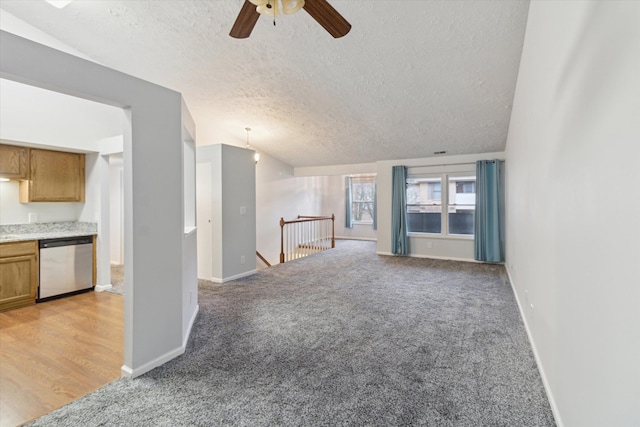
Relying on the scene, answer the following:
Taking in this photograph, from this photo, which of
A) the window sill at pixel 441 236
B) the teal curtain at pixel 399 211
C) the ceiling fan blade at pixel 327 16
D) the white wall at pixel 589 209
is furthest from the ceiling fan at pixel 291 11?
the window sill at pixel 441 236

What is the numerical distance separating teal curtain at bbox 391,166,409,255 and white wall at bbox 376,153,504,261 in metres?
0.15

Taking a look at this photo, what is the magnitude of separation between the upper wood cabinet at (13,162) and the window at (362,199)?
791 cm

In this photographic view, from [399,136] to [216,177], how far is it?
328cm

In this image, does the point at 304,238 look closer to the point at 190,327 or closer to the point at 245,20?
the point at 190,327

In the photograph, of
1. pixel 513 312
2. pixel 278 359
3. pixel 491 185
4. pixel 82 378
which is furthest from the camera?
pixel 491 185

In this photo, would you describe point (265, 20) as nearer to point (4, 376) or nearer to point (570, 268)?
point (570, 268)

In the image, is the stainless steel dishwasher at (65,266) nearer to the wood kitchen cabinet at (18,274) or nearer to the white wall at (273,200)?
the wood kitchen cabinet at (18,274)

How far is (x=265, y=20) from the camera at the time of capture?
2.94m

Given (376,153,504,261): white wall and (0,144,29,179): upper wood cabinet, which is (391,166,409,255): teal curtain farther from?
(0,144,29,179): upper wood cabinet

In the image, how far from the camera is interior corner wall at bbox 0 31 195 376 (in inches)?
78.8

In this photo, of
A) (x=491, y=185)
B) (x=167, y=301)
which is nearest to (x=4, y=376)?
(x=167, y=301)

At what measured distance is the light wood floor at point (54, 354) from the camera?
75.1 inches

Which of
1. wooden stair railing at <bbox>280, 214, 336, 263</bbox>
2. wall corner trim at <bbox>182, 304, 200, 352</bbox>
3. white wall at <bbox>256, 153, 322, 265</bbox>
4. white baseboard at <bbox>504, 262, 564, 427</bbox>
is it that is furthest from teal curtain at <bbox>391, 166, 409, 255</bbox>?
wall corner trim at <bbox>182, 304, 200, 352</bbox>

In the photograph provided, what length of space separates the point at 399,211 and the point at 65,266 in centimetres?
589
